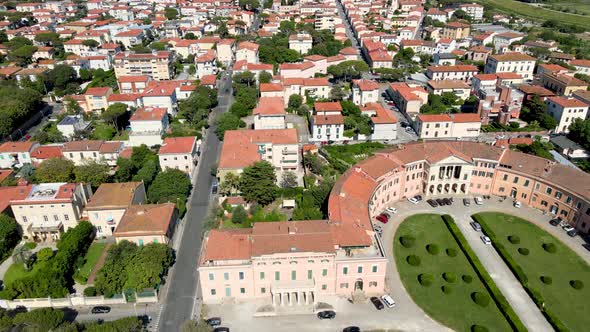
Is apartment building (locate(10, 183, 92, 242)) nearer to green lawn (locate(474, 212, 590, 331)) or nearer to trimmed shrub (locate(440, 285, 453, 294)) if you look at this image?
trimmed shrub (locate(440, 285, 453, 294))

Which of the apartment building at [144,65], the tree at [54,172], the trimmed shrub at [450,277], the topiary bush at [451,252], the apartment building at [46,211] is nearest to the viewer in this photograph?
the trimmed shrub at [450,277]

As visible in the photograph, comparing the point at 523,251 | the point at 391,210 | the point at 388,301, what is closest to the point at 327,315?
the point at 388,301

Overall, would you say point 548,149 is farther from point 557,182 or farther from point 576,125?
point 557,182

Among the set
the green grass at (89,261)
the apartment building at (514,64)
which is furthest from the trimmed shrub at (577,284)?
the apartment building at (514,64)

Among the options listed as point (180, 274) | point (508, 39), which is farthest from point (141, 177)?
point (508, 39)

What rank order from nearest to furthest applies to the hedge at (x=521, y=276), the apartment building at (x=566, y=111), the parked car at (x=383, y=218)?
the hedge at (x=521, y=276), the parked car at (x=383, y=218), the apartment building at (x=566, y=111)

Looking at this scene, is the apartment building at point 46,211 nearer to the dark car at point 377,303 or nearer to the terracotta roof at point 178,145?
the terracotta roof at point 178,145

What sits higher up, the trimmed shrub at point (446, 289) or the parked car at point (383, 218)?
the parked car at point (383, 218)
